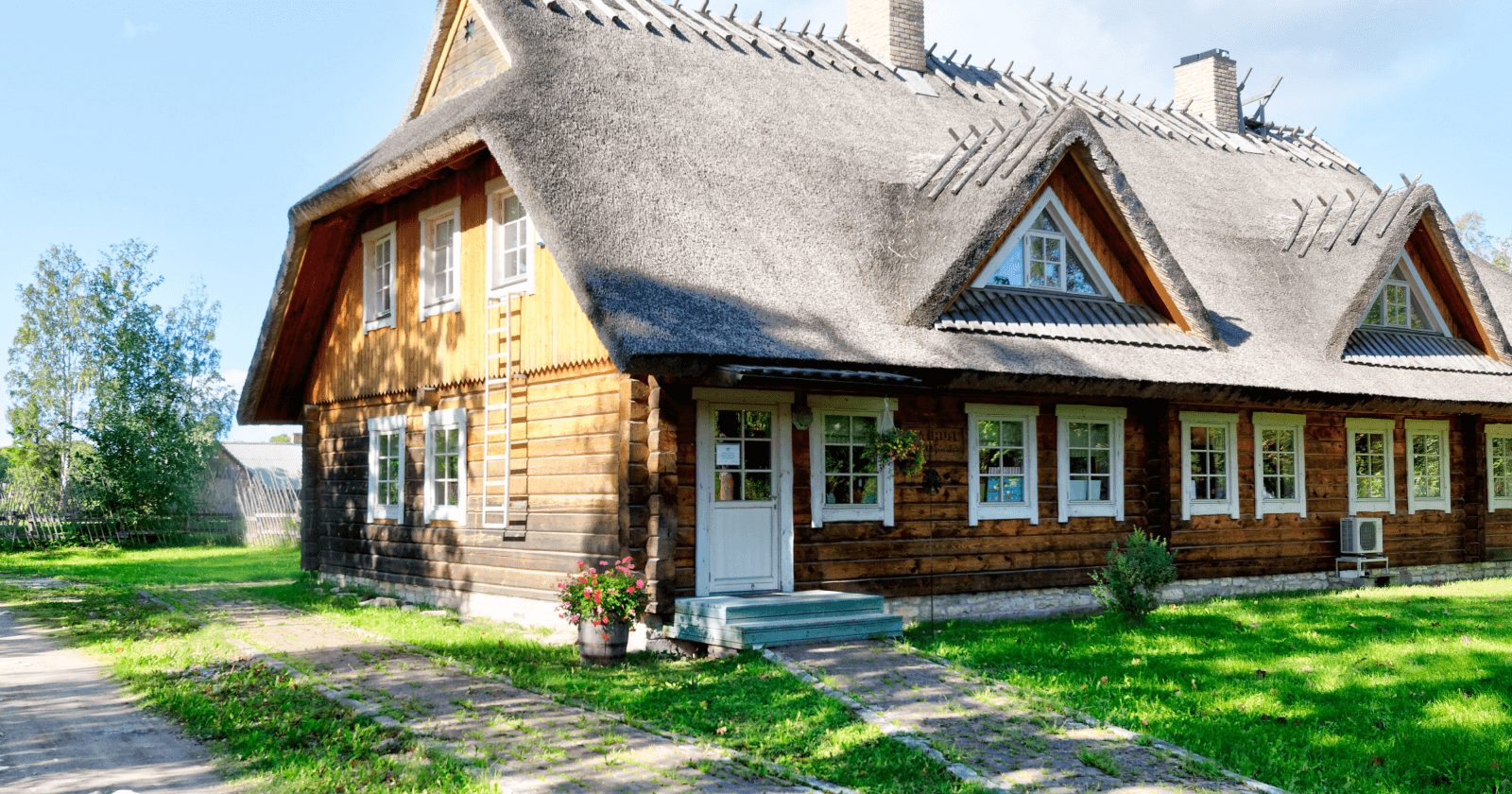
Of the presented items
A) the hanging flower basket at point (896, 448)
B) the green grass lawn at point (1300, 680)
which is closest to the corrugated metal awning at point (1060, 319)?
the hanging flower basket at point (896, 448)

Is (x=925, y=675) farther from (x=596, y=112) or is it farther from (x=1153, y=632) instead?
(x=596, y=112)

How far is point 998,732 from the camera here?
7176mm

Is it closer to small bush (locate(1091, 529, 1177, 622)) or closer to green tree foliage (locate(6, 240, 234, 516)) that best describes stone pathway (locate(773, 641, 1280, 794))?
small bush (locate(1091, 529, 1177, 622))

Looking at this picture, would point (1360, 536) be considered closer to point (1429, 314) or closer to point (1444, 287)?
point (1429, 314)

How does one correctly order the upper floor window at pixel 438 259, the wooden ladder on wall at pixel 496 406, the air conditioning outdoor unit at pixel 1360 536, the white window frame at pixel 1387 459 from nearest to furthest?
1. the wooden ladder on wall at pixel 496 406
2. the upper floor window at pixel 438 259
3. the air conditioning outdoor unit at pixel 1360 536
4. the white window frame at pixel 1387 459

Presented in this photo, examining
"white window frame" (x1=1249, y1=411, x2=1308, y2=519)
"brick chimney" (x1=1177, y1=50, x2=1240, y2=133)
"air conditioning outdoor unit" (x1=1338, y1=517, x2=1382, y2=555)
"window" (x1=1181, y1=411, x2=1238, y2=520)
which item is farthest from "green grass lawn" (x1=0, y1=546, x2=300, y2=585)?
"brick chimney" (x1=1177, y1=50, x2=1240, y2=133)

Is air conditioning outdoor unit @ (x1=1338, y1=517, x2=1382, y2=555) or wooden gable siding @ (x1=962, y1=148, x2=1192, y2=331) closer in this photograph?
wooden gable siding @ (x1=962, y1=148, x2=1192, y2=331)

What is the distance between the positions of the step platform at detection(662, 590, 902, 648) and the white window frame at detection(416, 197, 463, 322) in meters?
5.10

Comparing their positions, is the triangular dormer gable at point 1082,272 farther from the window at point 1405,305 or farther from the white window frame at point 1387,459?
the window at point 1405,305

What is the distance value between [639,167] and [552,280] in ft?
4.69

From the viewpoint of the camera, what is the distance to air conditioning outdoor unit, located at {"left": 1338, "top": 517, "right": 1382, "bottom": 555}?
15.4 metres

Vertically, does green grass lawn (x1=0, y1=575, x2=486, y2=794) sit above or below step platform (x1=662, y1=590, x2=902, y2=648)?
below

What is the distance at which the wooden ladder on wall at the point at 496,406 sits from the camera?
40.8 feet

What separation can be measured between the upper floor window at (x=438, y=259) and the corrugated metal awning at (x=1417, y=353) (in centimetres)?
1129
